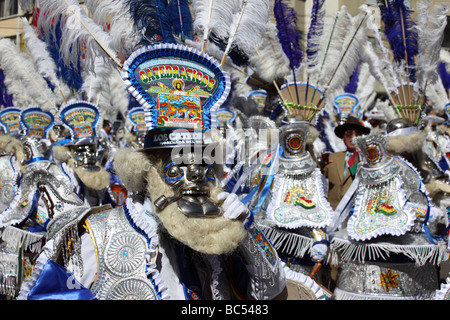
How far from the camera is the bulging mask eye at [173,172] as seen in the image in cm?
211

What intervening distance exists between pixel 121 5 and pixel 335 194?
3.79m

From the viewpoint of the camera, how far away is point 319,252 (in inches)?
156

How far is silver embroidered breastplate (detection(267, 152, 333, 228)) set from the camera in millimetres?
4109

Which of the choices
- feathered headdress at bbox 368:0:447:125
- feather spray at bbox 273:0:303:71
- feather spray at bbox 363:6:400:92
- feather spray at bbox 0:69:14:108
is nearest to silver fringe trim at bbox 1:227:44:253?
feather spray at bbox 273:0:303:71

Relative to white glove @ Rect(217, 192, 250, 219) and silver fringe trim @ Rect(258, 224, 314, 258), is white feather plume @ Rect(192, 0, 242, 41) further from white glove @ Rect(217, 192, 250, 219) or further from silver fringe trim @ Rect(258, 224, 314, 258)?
silver fringe trim @ Rect(258, 224, 314, 258)

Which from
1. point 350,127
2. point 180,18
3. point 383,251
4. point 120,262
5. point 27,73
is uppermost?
point 27,73

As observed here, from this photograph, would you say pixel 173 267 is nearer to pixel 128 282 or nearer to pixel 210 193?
pixel 128 282

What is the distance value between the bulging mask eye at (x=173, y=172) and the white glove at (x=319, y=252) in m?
2.23

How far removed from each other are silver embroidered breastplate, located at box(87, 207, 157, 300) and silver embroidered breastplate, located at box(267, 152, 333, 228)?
2188mm

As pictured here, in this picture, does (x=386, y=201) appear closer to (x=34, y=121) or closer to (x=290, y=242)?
(x=290, y=242)

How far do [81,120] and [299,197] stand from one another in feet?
9.68

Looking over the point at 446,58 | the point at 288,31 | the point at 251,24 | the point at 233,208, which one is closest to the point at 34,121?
the point at 288,31

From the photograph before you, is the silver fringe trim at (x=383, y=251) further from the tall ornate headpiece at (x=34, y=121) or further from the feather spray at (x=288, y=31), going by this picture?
the tall ornate headpiece at (x=34, y=121)
